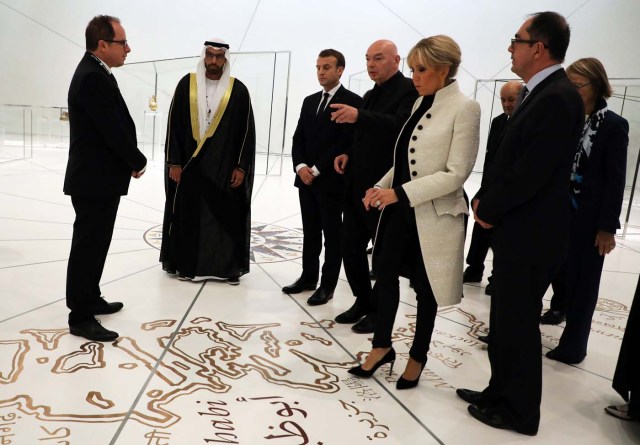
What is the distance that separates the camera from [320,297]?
3908 millimetres

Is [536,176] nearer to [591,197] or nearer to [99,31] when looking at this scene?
[591,197]

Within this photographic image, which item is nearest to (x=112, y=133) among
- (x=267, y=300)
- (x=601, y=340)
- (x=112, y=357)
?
(x=112, y=357)

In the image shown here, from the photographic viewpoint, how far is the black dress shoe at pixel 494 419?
93.3 inches

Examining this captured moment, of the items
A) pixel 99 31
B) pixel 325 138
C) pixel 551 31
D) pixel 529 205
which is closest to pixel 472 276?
pixel 325 138

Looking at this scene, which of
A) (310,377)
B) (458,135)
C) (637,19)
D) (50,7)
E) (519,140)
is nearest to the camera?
(519,140)

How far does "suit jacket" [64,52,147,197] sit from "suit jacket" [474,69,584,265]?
74.3 inches

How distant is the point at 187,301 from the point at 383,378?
1555mm

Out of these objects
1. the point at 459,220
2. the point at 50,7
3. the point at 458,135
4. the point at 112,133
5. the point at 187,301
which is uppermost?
the point at 50,7

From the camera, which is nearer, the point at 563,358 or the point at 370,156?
the point at 563,358

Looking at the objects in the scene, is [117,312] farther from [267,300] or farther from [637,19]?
[637,19]

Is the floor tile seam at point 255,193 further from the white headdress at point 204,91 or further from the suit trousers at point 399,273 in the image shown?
the suit trousers at point 399,273

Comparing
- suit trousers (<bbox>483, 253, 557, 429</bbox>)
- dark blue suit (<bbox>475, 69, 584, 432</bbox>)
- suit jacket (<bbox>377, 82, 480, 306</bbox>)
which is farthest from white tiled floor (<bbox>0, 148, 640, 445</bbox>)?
suit jacket (<bbox>377, 82, 480, 306</bbox>)

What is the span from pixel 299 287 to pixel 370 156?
1.25 m

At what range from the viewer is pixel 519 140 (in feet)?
7.20
